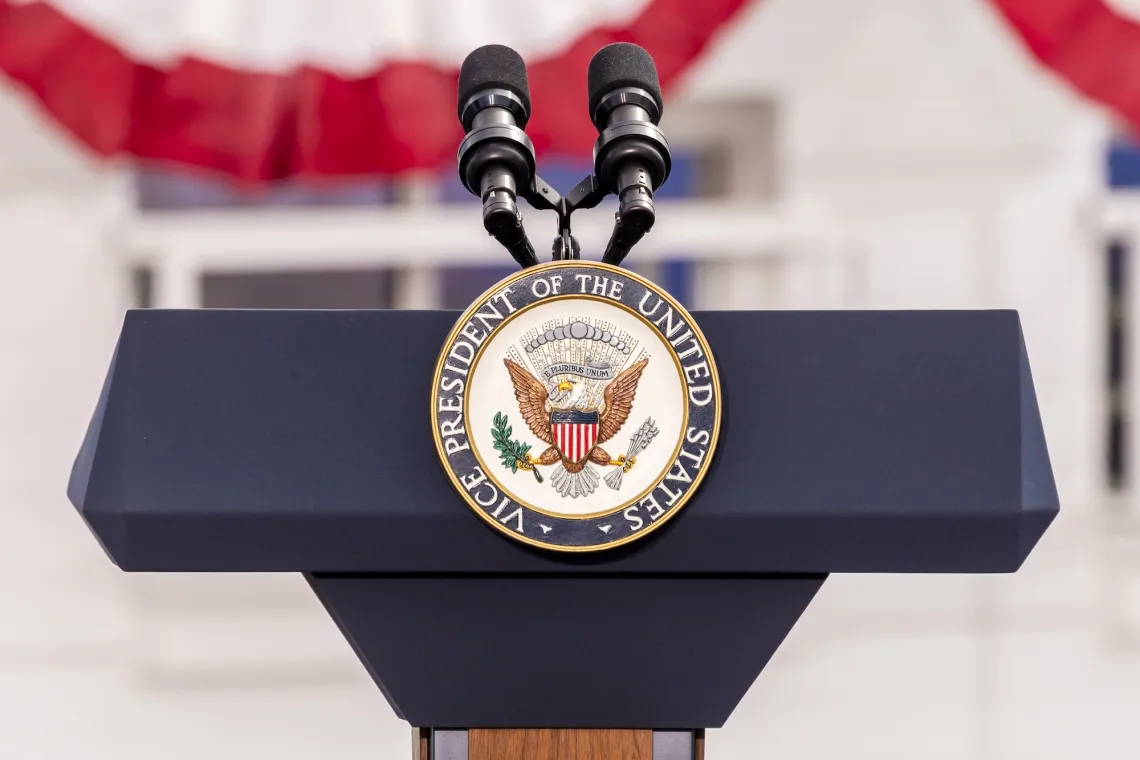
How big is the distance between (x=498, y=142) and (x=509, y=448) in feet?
0.65

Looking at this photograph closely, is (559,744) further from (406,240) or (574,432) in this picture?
(406,240)

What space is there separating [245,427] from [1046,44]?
1.38 meters

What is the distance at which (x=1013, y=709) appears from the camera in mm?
1908

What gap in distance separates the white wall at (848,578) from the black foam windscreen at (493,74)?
1214 millimetres

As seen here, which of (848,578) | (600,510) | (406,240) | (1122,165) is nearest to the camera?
(600,510)

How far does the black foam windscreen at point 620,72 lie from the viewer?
694 mm

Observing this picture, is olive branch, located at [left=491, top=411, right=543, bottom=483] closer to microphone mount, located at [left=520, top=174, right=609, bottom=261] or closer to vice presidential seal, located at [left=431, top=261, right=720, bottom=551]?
vice presidential seal, located at [left=431, top=261, right=720, bottom=551]

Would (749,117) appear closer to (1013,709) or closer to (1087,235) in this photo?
(1087,235)

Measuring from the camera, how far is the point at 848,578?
6.23 feet

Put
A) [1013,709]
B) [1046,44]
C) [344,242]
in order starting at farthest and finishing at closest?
[1013,709] < [344,242] < [1046,44]

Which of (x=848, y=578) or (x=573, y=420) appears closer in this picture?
(x=573, y=420)

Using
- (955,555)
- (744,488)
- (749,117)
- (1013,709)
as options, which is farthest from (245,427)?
(1013,709)

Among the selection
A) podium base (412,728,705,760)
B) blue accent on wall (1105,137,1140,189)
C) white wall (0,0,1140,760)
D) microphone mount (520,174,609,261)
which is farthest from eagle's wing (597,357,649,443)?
blue accent on wall (1105,137,1140,189)

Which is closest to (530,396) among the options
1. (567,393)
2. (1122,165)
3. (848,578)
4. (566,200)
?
(567,393)
